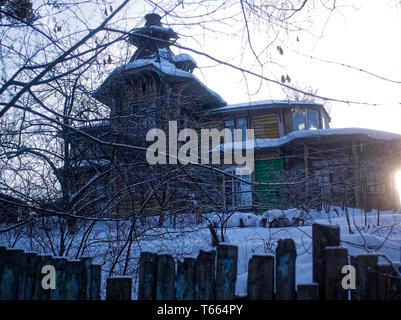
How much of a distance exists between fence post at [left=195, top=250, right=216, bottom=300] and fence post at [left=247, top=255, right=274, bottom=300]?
0.28 meters

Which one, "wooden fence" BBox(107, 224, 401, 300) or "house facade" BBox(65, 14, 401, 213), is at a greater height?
"house facade" BBox(65, 14, 401, 213)

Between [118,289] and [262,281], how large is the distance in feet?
3.43

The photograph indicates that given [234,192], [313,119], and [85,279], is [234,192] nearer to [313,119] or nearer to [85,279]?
[85,279]

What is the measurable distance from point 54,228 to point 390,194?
1476 cm

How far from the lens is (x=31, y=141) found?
741cm

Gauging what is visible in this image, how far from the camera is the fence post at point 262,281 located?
2068mm

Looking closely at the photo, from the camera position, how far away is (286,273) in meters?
2.07

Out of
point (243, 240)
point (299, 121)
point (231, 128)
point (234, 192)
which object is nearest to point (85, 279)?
point (234, 192)

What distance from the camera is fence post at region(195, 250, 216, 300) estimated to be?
219 cm

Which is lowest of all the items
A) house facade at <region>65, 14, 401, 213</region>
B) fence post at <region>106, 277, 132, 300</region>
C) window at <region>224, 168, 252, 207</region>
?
fence post at <region>106, 277, 132, 300</region>

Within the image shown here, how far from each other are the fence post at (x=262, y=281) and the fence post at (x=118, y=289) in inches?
34.8

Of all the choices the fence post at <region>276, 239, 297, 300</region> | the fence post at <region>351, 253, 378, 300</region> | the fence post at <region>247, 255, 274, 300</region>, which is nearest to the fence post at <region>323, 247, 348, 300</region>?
the fence post at <region>351, 253, 378, 300</region>

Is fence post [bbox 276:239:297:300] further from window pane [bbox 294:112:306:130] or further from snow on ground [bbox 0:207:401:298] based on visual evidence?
window pane [bbox 294:112:306:130]

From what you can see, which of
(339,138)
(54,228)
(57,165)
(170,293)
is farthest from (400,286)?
(339,138)
